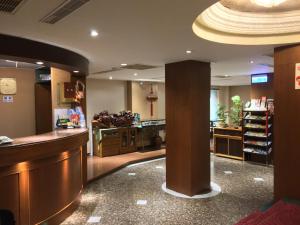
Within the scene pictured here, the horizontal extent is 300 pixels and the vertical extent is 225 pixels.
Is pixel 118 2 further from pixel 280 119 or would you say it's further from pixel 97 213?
pixel 97 213

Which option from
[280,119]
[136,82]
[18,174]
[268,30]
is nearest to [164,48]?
[268,30]

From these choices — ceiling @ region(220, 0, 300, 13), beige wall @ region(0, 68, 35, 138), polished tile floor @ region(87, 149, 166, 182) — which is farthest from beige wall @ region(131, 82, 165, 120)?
ceiling @ region(220, 0, 300, 13)

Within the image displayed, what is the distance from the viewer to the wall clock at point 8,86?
18.5 feet

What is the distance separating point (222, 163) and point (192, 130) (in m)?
2.95

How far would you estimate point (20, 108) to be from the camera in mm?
5930

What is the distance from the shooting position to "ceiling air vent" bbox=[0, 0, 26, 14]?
1.99 meters

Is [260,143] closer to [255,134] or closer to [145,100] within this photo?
[255,134]

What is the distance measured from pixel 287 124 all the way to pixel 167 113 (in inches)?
82.9

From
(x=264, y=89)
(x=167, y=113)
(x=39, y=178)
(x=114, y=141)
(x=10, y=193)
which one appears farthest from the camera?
(x=114, y=141)

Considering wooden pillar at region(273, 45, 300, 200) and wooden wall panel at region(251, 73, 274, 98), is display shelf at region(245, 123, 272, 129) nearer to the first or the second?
wooden wall panel at region(251, 73, 274, 98)

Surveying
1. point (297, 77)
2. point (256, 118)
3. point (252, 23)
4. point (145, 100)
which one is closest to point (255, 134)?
point (256, 118)

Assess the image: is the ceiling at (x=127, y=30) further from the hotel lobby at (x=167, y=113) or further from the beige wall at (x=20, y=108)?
the beige wall at (x=20, y=108)

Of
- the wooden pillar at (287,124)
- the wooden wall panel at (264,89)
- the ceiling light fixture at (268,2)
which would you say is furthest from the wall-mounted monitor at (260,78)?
the ceiling light fixture at (268,2)

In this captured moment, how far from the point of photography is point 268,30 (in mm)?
3484
